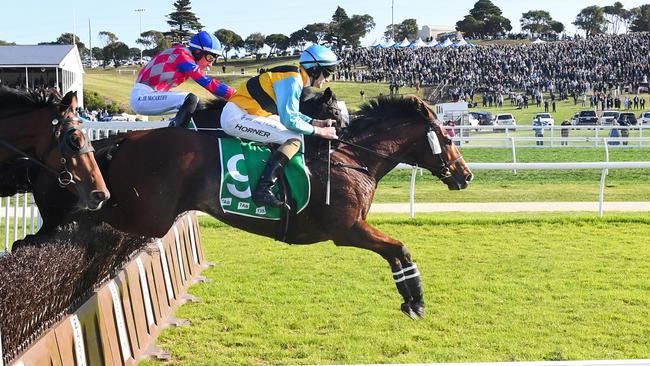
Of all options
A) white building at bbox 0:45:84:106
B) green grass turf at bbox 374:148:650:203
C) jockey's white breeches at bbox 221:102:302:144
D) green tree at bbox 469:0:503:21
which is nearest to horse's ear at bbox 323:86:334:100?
jockey's white breeches at bbox 221:102:302:144

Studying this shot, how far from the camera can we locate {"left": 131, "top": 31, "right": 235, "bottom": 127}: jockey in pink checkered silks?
15.9 feet

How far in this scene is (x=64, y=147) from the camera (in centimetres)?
389

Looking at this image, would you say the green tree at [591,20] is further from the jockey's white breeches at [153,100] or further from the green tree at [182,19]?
the jockey's white breeches at [153,100]

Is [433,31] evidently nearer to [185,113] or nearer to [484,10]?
[484,10]

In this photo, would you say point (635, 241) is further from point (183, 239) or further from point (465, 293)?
point (183, 239)

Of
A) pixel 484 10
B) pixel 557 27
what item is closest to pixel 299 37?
pixel 484 10

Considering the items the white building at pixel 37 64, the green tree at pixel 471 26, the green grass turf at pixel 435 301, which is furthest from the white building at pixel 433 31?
the green grass turf at pixel 435 301

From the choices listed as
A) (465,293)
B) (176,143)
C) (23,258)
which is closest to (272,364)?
(176,143)

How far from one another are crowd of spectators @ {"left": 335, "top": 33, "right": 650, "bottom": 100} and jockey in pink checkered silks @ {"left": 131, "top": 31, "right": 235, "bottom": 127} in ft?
144

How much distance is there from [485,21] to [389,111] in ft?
320

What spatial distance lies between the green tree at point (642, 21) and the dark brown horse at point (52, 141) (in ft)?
325

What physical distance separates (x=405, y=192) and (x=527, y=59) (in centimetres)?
4798

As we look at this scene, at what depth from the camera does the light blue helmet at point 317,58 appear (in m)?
4.55

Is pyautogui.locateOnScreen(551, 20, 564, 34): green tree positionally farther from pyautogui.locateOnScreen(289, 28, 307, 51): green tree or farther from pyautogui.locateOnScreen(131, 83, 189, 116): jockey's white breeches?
pyautogui.locateOnScreen(131, 83, 189, 116): jockey's white breeches
